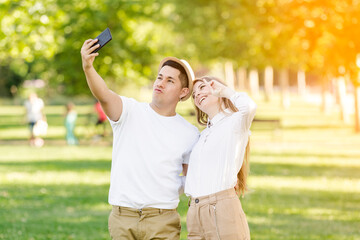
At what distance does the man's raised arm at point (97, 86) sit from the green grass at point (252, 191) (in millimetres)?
1260

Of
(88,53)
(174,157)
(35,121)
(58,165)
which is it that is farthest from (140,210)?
(35,121)

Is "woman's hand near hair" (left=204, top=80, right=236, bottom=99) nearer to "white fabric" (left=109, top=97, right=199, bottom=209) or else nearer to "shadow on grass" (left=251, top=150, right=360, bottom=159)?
"white fabric" (left=109, top=97, right=199, bottom=209)

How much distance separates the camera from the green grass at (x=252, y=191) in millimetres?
Result: 9414

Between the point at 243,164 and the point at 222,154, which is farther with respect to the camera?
the point at 243,164

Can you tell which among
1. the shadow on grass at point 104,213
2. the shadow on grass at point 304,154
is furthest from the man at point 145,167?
the shadow on grass at point 304,154

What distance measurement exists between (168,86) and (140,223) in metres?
0.95

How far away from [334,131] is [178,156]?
2625 centimetres

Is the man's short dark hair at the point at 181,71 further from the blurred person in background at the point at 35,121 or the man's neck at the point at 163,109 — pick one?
the blurred person in background at the point at 35,121

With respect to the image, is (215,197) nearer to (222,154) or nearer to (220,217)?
(220,217)

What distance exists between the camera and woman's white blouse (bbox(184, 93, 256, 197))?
443 centimetres

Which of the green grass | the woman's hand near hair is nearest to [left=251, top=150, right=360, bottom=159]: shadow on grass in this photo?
the green grass

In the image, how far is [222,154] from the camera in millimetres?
4461

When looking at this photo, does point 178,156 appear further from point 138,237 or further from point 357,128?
point 357,128

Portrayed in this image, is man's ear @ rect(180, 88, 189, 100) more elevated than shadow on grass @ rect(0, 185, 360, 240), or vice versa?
man's ear @ rect(180, 88, 189, 100)
